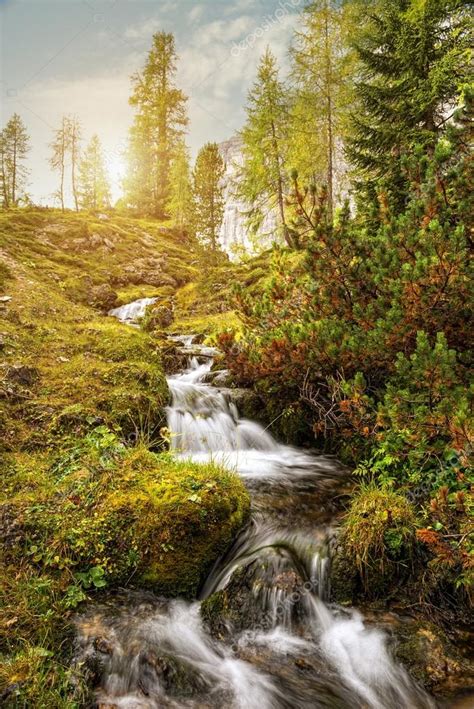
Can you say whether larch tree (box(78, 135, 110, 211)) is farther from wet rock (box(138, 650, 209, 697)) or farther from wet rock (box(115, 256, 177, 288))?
wet rock (box(138, 650, 209, 697))

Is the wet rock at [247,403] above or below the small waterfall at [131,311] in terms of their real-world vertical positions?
below

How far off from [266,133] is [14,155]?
30.7 m

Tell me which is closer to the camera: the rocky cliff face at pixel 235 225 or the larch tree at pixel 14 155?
the rocky cliff face at pixel 235 225

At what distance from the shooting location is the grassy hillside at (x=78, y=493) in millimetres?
2801

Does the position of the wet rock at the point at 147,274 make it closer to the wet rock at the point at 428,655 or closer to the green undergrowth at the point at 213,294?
the green undergrowth at the point at 213,294

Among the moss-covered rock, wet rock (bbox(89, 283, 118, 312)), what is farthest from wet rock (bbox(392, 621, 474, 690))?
wet rock (bbox(89, 283, 118, 312))

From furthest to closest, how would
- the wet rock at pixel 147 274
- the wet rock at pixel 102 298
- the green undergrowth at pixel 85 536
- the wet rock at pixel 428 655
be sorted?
the wet rock at pixel 147 274
the wet rock at pixel 102 298
the wet rock at pixel 428 655
the green undergrowth at pixel 85 536

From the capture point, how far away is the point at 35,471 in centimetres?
421

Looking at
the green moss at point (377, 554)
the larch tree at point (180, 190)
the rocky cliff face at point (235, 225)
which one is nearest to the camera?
the green moss at point (377, 554)

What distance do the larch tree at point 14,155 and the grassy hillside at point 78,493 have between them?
35.8m

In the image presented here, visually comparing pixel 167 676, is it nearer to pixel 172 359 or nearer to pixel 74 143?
pixel 172 359

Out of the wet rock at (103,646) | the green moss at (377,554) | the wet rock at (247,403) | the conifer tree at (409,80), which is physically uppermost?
the conifer tree at (409,80)

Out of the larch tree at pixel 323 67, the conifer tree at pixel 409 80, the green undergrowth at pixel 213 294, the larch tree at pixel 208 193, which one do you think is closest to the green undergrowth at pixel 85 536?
the conifer tree at pixel 409 80

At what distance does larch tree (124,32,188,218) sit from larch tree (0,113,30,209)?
1150 cm
